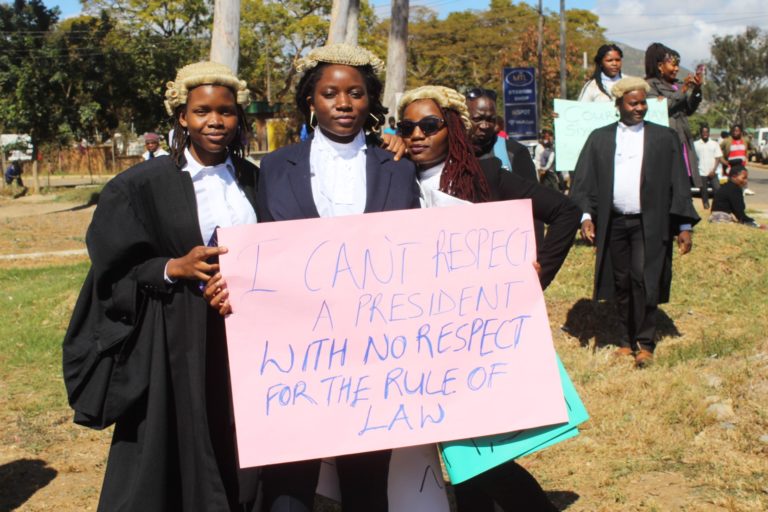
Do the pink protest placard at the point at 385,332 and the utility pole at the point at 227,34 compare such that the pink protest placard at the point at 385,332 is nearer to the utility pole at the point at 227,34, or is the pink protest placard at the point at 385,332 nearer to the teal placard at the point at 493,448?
the teal placard at the point at 493,448

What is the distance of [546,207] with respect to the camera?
11.6 feet

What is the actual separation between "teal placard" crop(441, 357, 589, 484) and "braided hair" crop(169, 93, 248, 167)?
127 cm

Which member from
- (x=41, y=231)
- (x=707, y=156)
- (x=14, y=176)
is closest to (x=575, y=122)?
(x=707, y=156)

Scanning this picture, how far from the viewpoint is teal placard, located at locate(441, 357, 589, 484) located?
309cm

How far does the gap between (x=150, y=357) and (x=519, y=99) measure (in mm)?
16043

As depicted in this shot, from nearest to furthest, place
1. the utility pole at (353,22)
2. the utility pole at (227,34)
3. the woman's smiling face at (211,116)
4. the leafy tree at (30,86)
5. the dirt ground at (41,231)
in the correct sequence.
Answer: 1. the woman's smiling face at (211,116)
2. the utility pole at (227,34)
3. the dirt ground at (41,231)
4. the utility pole at (353,22)
5. the leafy tree at (30,86)

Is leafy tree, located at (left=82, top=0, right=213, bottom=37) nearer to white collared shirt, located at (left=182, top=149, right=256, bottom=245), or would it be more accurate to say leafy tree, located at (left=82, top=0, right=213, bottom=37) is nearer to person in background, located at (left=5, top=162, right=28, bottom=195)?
person in background, located at (left=5, top=162, right=28, bottom=195)

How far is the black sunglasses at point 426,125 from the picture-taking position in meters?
3.28

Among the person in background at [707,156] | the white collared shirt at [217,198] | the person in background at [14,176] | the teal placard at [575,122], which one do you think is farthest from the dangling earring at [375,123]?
the person in background at [14,176]

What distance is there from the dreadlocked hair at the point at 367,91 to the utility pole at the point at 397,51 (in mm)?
12678

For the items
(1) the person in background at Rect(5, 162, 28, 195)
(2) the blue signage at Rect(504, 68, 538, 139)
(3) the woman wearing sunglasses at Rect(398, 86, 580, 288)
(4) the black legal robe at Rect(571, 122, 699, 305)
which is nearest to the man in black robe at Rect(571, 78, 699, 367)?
(4) the black legal robe at Rect(571, 122, 699, 305)

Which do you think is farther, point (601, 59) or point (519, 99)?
point (519, 99)

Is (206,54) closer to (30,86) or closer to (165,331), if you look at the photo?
(30,86)

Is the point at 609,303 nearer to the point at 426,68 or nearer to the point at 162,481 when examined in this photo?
the point at 162,481
